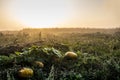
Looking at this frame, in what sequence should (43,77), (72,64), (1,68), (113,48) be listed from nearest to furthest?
(43,77), (1,68), (72,64), (113,48)

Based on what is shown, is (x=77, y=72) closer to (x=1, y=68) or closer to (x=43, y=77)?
(x=43, y=77)

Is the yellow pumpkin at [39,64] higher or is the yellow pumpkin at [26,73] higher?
the yellow pumpkin at [39,64]

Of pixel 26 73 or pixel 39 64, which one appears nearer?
pixel 26 73

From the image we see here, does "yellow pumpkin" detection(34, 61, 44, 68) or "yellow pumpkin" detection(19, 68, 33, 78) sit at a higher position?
"yellow pumpkin" detection(34, 61, 44, 68)

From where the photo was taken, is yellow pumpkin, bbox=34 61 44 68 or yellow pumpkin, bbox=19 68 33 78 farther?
yellow pumpkin, bbox=34 61 44 68

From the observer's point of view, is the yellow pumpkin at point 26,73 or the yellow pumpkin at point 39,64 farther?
the yellow pumpkin at point 39,64

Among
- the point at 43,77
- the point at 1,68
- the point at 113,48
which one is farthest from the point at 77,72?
the point at 113,48

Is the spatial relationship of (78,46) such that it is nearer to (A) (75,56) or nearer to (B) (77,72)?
(A) (75,56)

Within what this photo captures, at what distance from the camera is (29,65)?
9.23 m

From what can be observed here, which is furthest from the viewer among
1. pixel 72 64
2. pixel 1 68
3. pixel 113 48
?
pixel 113 48

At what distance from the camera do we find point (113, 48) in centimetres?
1266

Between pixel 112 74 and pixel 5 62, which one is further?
pixel 5 62

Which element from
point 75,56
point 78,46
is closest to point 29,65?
point 75,56

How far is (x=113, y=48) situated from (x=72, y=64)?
3.23m
